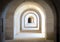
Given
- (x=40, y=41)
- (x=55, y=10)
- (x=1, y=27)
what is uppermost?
(x=55, y=10)

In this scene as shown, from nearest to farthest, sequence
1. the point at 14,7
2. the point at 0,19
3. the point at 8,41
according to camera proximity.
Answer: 1. the point at 0,19
2. the point at 8,41
3. the point at 14,7

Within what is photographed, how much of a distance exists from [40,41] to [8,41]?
6.57 ft

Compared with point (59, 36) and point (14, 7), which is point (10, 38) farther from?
point (59, 36)

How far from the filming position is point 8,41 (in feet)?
31.6

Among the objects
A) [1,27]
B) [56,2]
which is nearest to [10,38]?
[1,27]

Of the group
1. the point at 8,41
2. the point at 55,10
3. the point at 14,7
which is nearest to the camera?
the point at 55,10

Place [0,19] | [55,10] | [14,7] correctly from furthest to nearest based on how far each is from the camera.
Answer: [14,7] → [55,10] → [0,19]

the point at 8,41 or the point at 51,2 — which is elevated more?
the point at 51,2

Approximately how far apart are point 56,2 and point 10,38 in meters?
5.06

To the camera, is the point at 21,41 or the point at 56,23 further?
the point at 21,41

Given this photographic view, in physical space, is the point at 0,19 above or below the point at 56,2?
below

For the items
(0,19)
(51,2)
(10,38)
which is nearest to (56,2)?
(51,2)

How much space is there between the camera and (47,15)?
1068cm

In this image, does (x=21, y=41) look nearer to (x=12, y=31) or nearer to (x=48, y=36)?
(x=12, y=31)
